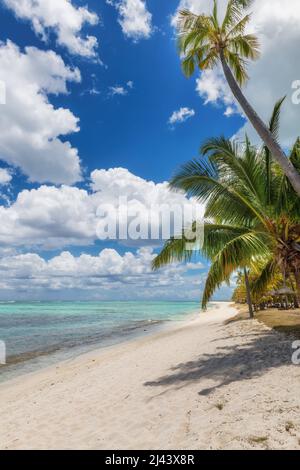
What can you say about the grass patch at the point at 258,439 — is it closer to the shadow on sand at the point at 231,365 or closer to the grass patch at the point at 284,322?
the shadow on sand at the point at 231,365

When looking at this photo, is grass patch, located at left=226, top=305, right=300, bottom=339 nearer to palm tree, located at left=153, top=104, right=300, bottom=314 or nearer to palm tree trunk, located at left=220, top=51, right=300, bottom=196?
palm tree, located at left=153, top=104, right=300, bottom=314

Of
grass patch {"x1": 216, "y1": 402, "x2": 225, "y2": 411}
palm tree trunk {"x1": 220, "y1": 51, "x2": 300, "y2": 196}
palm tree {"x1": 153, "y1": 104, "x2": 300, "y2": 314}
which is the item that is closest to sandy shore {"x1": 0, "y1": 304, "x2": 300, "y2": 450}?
grass patch {"x1": 216, "y1": 402, "x2": 225, "y2": 411}

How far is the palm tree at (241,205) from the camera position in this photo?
9078 millimetres

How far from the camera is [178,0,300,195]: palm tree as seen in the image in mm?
8750

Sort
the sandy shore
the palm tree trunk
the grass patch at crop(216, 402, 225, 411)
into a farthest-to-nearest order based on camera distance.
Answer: the palm tree trunk < the grass patch at crop(216, 402, 225, 411) < the sandy shore

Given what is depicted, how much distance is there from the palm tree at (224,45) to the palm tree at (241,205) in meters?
1.48

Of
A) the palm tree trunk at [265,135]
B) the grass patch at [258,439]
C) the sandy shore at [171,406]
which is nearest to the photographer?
the grass patch at [258,439]

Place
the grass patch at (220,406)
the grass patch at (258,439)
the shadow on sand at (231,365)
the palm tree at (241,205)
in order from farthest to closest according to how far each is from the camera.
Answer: the palm tree at (241,205) < the shadow on sand at (231,365) < the grass patch at (220,406) < the grass patch at (258,439)

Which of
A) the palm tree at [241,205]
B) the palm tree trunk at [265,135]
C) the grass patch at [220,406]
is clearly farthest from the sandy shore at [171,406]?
the palm tree trunk at [265,135]

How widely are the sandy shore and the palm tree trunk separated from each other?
4609mm

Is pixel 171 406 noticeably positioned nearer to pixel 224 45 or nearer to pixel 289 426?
pixel 289 426

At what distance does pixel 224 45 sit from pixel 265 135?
3373 mm

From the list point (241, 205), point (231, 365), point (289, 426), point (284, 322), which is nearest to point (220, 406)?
point (289, 426)

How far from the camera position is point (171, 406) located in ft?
20.4
